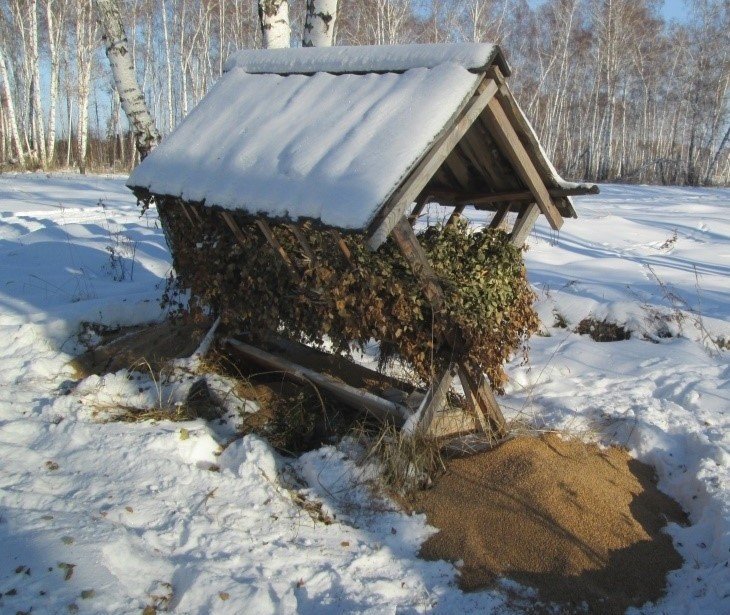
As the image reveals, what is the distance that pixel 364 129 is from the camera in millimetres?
3289

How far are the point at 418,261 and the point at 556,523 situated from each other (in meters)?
1.54

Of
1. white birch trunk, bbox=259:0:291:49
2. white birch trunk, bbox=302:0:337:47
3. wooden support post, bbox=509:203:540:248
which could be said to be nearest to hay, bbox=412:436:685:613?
wooden support post, bbox=509:203:540:248

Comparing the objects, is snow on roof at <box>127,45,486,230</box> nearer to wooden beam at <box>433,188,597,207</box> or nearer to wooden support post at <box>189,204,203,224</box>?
wooden support post at <box>189,204,203,224</box>

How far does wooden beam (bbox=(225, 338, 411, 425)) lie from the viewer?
12.8 ft

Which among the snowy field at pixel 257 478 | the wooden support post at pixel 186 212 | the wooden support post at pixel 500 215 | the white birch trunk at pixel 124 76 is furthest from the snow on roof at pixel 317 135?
the white birch trunk at pixel 124 76

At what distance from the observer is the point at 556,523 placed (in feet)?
10.6

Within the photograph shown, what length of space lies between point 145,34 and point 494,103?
3227 centimetres

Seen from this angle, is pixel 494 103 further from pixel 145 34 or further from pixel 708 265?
pixel 145 34

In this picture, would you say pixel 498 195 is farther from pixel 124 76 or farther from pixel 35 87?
pixel 35 87

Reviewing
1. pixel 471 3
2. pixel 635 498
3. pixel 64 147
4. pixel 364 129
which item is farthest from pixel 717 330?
pixel 64 147

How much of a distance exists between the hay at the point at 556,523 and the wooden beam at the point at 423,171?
1.51m

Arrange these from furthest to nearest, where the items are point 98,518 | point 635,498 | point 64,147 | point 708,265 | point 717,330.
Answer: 1. point 64,147
2. point 708,265
3. point 717,330
4. point 635,498
5. point 98,518

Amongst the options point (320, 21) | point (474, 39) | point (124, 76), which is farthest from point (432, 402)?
point (474, 39)

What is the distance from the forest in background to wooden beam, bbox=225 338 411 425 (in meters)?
20.1
